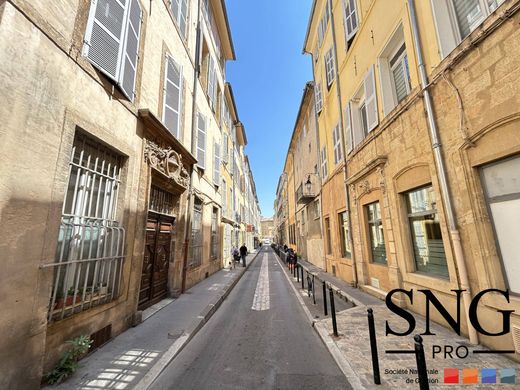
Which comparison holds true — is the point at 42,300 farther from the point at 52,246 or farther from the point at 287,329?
the point at 287,329

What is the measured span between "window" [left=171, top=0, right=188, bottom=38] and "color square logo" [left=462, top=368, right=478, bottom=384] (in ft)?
34.3

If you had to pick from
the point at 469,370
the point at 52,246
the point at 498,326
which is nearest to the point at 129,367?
the point at 52,246

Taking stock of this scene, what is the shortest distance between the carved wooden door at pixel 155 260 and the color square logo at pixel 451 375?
577 cm

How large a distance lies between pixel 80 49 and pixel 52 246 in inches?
117

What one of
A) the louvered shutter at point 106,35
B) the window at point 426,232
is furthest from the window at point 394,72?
the louvered shutter at point 106,35

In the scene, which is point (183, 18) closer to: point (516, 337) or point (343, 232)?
point (343, 232)

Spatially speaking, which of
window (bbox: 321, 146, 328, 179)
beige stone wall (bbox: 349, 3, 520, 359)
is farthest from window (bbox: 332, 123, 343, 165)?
beige stone wall (bbox: 349, 3, 520, 359)

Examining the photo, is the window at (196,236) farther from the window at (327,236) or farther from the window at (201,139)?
the window at (327,236)

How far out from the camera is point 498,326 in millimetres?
3320

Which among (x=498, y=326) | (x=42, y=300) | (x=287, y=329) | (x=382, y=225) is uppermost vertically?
(x=382, y=225)

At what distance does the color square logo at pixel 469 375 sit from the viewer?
2684 millimetres

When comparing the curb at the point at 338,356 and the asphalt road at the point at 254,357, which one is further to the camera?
the asphalt road at the point at 254,357

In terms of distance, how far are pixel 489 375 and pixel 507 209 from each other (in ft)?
7.30

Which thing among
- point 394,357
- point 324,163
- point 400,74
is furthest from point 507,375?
point 324,163
